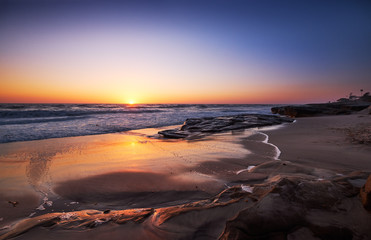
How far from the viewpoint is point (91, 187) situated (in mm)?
3037

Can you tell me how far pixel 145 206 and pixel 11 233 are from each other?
1.32 m

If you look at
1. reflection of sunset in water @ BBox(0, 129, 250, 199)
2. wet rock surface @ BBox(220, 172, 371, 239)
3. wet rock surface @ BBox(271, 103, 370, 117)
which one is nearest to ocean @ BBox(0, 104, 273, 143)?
reflection of sunset in water @ BBox(0, 129, 250, 199)

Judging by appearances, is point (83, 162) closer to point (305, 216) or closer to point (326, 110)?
point (305, 216)

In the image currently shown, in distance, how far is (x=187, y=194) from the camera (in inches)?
104

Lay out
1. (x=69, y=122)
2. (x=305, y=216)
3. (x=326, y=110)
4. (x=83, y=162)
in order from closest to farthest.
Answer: (x=305, y=216), (x=83, y=162), (x=69, y=122), (x=326, y=110)

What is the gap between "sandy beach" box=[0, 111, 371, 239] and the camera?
1425mm

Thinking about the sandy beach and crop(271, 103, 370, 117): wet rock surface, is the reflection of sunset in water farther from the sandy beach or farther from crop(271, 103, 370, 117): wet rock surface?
crop(271, 103, 370, 117): wet rock surface

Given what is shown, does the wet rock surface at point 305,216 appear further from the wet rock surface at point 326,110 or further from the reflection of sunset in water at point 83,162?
the wet rock surface at point 326,110

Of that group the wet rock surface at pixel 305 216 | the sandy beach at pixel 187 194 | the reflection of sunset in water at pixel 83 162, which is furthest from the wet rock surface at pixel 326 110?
the wet rock surface at pixel 305 216

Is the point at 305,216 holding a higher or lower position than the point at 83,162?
higher

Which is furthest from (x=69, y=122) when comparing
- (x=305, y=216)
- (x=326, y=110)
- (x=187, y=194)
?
(x=326, y=110)

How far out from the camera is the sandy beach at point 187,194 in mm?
1425

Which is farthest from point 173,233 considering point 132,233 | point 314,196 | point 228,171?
point 228,171

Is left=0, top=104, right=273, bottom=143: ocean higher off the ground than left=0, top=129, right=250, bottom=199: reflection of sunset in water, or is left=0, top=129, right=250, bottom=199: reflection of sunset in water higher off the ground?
left=0, top=104, right=273, bottom=143: ocean
